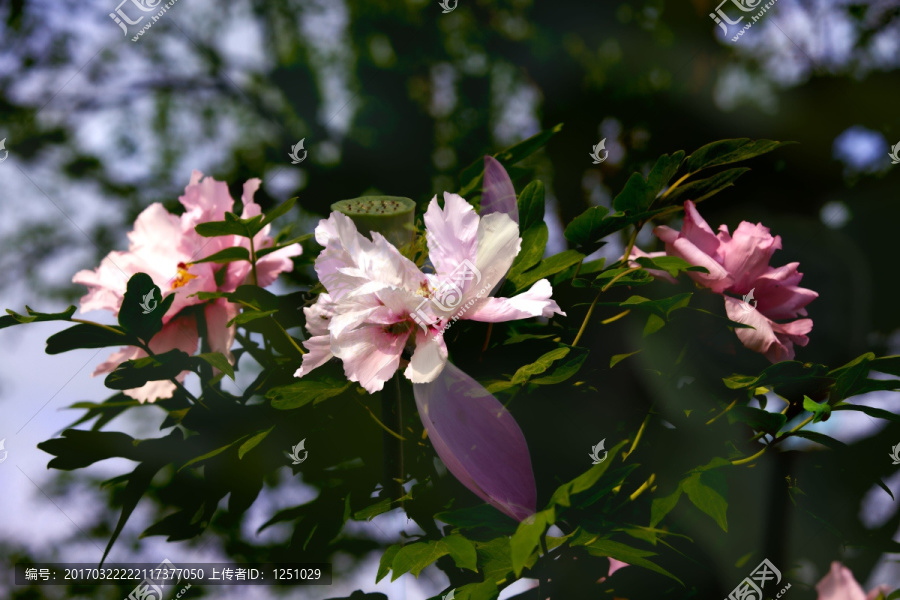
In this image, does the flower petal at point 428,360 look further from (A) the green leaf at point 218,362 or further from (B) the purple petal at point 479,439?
(A) the green leaf at point 218,362

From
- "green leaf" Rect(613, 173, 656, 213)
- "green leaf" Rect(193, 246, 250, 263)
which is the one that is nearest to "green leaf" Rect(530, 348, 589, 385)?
"green leaf" Rect(613, 173, 656, 213)

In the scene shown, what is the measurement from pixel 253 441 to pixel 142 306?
0.38 ft

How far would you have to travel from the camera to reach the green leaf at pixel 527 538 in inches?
11.8

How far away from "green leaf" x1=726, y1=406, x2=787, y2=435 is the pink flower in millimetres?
91

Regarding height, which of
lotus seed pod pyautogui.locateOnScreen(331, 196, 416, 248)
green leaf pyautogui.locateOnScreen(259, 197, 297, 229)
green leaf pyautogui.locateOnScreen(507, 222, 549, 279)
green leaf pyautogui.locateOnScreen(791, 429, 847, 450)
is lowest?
green leaf pyautogui.locateOnScreen(791, 429, 847, 450)

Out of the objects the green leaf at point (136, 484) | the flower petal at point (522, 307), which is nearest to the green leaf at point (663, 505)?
the flower petal at point (522, 307)

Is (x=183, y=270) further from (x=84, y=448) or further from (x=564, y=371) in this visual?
(x=564, y=371)

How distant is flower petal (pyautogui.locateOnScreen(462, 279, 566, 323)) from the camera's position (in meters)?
0.35

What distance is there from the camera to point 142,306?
1.44 feet

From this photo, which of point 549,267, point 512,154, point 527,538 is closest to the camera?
point 527,538

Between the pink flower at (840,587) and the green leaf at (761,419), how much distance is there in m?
0.09

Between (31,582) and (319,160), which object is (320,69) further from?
(31,582)

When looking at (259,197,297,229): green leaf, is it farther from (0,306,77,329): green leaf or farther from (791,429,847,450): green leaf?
(791,429,847,450): green leaf

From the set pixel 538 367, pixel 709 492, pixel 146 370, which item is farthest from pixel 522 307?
pixel 146 370
